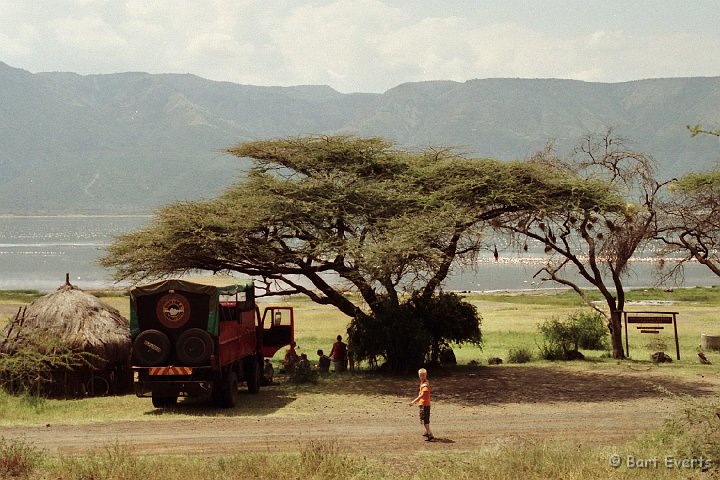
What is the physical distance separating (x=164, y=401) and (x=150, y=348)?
7.36ft

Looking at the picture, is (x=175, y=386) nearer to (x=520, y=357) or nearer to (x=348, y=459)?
(x=348, y=459)

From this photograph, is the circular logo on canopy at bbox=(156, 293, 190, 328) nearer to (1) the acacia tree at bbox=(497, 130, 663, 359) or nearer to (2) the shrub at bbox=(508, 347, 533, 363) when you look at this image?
(1) the acacia tree at bbox=(497, 130, 663, 359)

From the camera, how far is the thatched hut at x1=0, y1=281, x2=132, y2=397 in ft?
82.9

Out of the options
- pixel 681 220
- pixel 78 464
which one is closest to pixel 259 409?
pixel 78 464

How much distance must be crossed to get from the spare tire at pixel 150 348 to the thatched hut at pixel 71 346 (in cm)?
414

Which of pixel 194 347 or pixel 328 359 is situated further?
pixel 328 359

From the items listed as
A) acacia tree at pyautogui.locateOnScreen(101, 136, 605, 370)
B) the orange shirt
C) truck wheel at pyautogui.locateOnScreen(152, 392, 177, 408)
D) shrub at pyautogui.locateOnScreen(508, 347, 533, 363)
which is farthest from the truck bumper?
shrub at pyautogui.locateOnScreen(508, 347, 533, 363)

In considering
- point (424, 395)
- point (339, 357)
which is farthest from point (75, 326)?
point (424, 395)

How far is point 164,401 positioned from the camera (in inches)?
923

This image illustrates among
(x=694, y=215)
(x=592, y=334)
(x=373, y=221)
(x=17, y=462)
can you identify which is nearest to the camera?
(x=17, y=462)

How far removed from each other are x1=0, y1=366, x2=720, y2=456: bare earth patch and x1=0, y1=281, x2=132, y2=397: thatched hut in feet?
14.2

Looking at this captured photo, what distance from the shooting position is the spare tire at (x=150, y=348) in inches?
861

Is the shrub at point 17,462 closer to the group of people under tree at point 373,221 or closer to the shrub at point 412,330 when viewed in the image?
the group of people under tree at point 373,221

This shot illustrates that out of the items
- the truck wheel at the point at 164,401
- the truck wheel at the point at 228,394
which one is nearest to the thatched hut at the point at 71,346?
the truck wheel at the point at 164,401
